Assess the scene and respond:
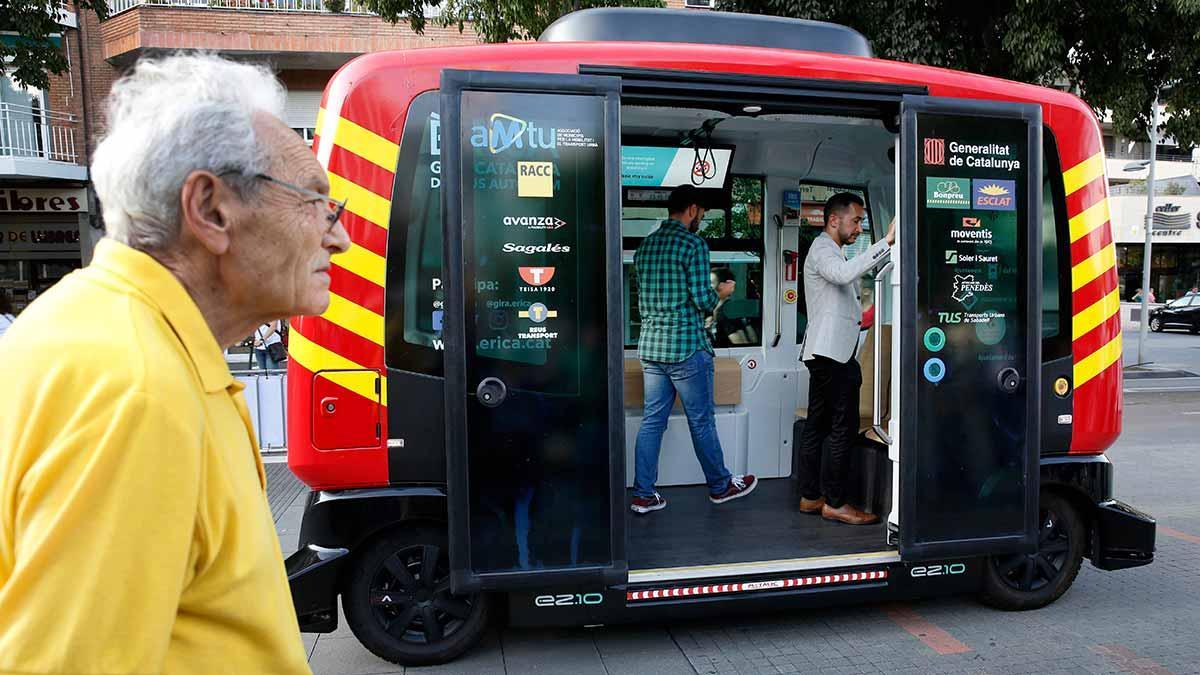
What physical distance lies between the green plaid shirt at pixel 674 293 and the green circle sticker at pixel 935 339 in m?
1.34

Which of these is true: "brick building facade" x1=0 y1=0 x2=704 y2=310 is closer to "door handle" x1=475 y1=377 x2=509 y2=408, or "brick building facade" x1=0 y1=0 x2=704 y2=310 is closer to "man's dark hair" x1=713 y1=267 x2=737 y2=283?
"man's dark hair" x1=713 y1=267 x2=737 y2=283

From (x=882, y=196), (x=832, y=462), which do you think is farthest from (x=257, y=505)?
(x=882, y=196)

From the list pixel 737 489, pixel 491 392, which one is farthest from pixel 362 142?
pixel 737 489

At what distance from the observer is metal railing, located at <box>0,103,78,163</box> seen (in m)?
15.3

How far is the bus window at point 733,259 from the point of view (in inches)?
219

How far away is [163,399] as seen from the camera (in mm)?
948

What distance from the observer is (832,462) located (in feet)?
15.8

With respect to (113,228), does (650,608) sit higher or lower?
lower

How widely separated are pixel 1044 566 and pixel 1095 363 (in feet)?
3.59

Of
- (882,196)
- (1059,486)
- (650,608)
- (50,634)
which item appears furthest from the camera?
(882,196)

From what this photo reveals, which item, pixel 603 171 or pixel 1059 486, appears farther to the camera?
pixel 1059 486

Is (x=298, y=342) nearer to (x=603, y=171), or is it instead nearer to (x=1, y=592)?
(x=603, y=171)

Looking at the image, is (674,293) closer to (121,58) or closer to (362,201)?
(362,201)

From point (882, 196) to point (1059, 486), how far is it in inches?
94.2
